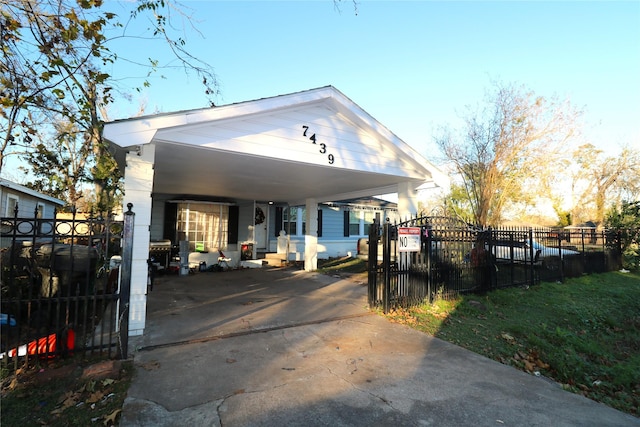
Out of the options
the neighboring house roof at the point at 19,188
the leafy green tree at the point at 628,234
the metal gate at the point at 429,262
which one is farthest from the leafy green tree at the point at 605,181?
the neighboring house roof at the point at 19,188

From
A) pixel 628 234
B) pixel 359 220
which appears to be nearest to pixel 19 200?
pixel 359 220

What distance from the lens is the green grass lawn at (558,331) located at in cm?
400

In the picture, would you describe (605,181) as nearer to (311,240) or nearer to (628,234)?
(628,234)

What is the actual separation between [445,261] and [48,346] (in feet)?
22.5

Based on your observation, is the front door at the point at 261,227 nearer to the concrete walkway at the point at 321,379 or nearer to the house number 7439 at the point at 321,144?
the house number 7439 at the point at 321,144

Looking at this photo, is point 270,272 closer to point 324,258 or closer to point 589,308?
point 324,258

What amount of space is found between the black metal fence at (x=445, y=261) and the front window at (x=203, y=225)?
7671 millimetres

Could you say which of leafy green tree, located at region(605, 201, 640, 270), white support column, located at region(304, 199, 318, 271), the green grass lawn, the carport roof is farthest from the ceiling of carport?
leafy green tree, located at region(605, 201, 640, 270)

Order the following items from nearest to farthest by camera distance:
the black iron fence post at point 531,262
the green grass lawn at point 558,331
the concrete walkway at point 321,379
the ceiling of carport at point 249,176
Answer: the concrete walkway at point 321,379, the green grass lawn at point 558,331, the ceiling of carport at point 249,176, the black iron fence post at point 531,262

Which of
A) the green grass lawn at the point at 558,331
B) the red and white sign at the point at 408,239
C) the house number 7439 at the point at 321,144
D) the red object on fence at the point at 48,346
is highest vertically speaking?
the house number 7439 at the point at 321,144

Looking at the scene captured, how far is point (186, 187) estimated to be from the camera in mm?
9953

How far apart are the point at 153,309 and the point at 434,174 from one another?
7068mm

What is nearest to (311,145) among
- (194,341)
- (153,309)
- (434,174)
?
(434,174)

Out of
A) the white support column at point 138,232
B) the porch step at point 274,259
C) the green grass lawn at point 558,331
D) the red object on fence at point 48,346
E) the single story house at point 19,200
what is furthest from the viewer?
the porch step at point 274,259
